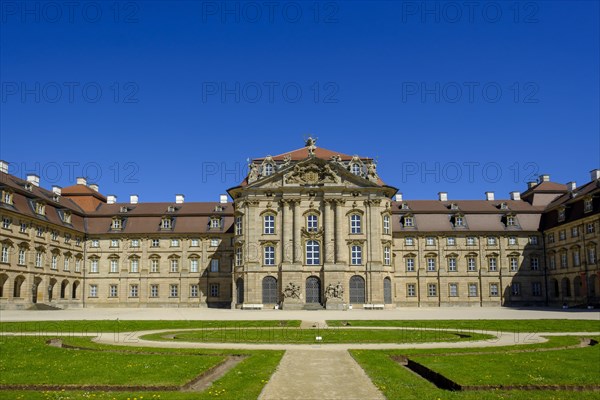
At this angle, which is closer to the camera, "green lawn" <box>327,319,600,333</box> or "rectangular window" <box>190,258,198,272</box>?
"green lawn" <box>327,319,600,333</box>

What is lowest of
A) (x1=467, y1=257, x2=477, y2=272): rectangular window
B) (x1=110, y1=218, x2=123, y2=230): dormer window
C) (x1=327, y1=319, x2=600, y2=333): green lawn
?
(x1=327, y1=319, x2=600, y2=333): green lawn

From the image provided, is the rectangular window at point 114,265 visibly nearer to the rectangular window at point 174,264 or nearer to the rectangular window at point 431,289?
the rectangular window at point 174,264

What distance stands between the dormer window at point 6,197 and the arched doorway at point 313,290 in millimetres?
31756

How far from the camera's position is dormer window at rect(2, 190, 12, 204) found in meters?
57.7

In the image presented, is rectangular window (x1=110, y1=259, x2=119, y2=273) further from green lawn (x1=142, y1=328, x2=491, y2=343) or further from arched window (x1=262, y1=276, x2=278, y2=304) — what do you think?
green lawn (x1=142, y1=328, x2=491, y2=343)

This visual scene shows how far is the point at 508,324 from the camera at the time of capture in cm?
3503

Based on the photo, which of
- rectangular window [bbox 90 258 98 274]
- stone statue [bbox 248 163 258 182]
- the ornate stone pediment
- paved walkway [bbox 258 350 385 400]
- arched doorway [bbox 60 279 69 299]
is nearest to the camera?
paved walkway [bbox 258 350 385 400]

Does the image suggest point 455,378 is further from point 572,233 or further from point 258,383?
point 572,233

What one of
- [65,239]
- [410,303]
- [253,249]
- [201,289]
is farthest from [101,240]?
[410,303]

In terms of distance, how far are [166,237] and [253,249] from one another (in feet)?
56.9

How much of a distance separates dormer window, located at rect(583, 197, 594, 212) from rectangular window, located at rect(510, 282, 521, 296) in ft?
47.7

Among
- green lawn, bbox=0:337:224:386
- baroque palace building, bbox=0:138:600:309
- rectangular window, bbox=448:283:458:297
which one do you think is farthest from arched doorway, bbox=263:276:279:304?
green lawn, bbox=0:337:224:386

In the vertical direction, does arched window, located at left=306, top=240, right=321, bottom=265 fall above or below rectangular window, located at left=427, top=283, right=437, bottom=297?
above

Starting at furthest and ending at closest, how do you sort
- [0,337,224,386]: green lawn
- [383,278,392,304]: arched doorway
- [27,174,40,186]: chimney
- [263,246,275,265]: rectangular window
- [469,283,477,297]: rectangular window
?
[469,283,477,297]: rectangular window → [27,174,40,186]: chimney → [263,246,275,265]: rectangular window → [383,278,392,304]: arched doorway → [0,337,224,386]: green lawn
